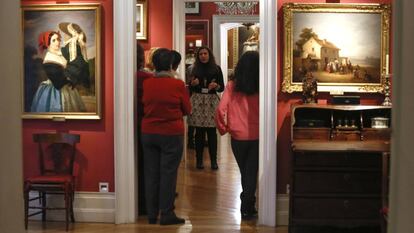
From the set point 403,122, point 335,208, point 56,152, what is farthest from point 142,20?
point 403,122

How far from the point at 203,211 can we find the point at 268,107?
1.25 meters

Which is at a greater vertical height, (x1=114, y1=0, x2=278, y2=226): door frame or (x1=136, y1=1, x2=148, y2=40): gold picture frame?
(x1=136, y1=1, x2=148, y2=40): gold picture frame

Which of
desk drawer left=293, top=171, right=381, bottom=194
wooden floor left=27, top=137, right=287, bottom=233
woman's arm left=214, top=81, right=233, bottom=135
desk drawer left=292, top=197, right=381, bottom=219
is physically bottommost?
wooden floor left=27, top=137, right=287, bottom=233

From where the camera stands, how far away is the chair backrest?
178 inches

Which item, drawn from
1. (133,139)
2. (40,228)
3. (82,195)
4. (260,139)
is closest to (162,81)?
(133,139)

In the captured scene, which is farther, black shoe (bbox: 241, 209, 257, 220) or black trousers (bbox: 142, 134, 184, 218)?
black shoe (bbox: 241, 209, 257, 220)

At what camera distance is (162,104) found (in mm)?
4379

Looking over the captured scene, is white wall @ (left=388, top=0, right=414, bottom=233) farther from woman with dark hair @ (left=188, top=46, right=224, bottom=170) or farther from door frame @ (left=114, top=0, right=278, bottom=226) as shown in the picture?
woman with dark hair @ (left=188, top=46, right=224, bottom=170)

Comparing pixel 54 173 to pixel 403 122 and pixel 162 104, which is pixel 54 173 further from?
pixel 403 122

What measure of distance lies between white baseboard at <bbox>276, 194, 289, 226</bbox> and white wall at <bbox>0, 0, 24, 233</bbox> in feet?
12.5

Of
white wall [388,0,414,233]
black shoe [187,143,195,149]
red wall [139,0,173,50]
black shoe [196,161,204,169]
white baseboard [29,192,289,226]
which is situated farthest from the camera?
black shoe [187,143,195,149]

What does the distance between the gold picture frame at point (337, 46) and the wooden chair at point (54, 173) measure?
6.26ft

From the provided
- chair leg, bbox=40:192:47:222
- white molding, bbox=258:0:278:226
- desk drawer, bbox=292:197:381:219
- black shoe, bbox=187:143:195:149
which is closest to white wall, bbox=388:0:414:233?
desk drawer, bbox=292:197:381:219

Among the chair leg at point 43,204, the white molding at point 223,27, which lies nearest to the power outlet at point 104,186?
the chair leg at point 43,204
